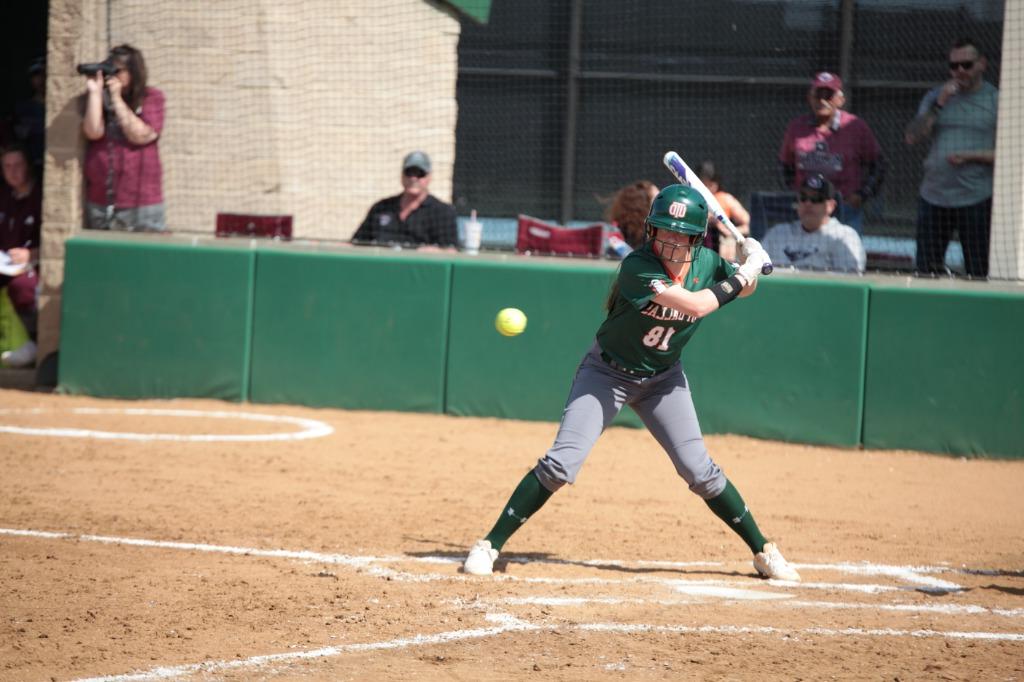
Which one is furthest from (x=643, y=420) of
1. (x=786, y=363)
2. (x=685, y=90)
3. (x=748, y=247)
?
(x=685, y=90)

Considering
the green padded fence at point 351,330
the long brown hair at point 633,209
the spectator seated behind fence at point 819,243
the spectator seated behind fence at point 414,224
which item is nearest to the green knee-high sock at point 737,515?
the long brown hair at point 633,209

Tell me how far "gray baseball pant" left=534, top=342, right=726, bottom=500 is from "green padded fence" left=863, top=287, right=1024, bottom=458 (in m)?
3.86

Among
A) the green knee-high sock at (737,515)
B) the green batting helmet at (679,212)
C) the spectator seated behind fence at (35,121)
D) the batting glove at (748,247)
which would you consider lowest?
the green knee-high sock at (737,515)

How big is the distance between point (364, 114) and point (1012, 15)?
5070 mm

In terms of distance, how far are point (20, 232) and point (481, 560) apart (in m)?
6.94

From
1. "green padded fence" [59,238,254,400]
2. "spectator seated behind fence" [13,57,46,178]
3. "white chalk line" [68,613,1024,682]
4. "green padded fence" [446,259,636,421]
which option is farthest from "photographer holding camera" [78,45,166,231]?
"white chalk line" [68,613,1024,682]

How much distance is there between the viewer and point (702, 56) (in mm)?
11273

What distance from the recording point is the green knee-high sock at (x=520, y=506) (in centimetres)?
586

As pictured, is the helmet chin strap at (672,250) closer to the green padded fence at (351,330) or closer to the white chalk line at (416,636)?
the white chalk line at (416,636)

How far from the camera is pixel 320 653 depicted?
456cm

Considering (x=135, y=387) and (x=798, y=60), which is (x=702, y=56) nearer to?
(x=798, y=60)

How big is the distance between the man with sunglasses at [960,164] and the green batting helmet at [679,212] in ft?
14.7

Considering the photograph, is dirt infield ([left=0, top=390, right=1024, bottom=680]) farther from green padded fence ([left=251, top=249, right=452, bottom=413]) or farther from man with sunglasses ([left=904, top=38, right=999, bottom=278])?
man with sunglasses ([left=904, top=38, right=999, bottom=278])

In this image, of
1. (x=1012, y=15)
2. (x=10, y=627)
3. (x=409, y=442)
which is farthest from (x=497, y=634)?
(x=1012, y=15)
